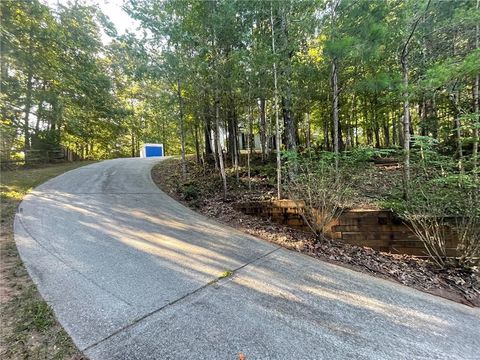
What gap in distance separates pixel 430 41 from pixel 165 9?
6366 mm

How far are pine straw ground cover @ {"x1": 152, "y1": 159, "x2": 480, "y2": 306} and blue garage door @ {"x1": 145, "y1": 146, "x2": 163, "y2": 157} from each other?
14.1 metres

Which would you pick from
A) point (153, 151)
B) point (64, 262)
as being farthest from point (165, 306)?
point (153, 151)

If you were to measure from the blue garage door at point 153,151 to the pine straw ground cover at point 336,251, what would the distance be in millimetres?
14085

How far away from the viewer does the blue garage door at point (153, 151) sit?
19.8 m

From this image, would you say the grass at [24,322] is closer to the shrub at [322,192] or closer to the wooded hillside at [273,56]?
the shrub at [322,192]

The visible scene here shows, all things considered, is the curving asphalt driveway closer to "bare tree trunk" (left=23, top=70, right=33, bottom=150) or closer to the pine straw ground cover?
the pine straw ground cover

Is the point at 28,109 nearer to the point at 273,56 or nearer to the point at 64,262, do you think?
the point at 64,262

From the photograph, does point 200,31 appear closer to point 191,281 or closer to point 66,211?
point 66,211

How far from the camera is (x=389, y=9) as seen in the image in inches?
175

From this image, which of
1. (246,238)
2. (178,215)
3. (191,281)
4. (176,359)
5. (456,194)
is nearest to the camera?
(176,359)

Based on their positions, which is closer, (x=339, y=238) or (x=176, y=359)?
(x=176, y=359)

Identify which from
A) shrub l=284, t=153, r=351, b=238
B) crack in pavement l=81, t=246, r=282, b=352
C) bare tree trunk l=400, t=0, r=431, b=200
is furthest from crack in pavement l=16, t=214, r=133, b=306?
bare tree trunk l=400, t=0, r=431, b=200

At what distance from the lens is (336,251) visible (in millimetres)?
3994

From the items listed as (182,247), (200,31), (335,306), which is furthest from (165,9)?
(335,306)
